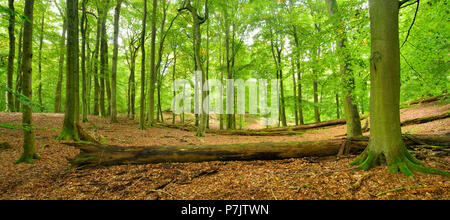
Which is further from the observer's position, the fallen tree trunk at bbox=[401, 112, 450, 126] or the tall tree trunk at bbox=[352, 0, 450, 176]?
the fallen tree trunk at bbox=[401, 112, 450, 126]

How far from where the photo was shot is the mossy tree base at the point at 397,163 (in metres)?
3.40

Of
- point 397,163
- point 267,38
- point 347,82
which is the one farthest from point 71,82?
point 267,38

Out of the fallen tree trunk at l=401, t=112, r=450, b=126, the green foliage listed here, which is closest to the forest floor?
the green foliage

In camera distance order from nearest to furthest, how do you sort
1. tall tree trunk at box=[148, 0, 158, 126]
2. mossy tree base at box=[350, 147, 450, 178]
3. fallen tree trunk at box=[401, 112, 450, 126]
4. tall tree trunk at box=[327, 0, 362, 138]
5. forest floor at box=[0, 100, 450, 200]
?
forest floor at box=[0, 100, 450, 200]
mossy tree base at box=[350, 147, 450, 178]
tall tree trunk at box=[327, 0, 362, 138]
fallen tree trunk at box=[401, 112, 450, 126]
tall tree trunk at box=[148, 0, 158, 126]

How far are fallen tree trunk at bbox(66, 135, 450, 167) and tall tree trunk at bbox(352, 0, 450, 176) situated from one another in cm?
122

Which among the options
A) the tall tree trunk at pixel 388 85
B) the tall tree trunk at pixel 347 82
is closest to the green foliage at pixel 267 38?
the tall tree trunk at pixel 347 82

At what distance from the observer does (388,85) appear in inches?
144

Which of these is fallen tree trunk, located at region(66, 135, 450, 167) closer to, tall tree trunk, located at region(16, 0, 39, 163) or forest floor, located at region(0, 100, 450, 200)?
forest floor, located at region(0, 100, 450, 200)

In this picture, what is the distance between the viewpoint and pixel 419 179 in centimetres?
322

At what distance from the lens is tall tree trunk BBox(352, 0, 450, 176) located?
145 inches

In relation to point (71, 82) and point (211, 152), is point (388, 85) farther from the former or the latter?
point (71, 82)

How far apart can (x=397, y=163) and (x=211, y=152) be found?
160 inches
